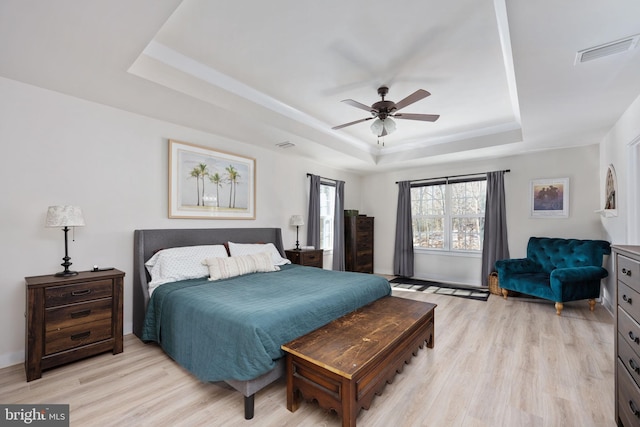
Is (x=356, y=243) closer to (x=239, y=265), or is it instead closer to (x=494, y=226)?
(x=494, y=226)

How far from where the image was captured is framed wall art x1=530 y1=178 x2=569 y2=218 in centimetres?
448

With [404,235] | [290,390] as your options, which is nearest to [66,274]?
[290,390]

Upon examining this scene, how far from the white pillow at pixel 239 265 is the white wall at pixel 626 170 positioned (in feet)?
11.2

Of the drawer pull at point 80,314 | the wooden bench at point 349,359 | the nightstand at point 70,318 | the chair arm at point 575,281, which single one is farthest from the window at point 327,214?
the drawer pull at point 80,314

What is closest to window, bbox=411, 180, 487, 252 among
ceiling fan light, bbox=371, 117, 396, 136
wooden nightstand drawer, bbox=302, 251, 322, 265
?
wooden nightstand drawer, bbox=302, 251, 322, 265

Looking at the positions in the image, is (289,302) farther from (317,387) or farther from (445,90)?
(445,90)

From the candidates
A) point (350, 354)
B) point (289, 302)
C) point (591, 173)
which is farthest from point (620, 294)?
point (591, 173)

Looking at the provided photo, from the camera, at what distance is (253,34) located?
2.26 m

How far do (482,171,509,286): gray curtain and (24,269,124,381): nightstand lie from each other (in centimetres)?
542

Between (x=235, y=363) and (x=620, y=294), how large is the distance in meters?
2.32

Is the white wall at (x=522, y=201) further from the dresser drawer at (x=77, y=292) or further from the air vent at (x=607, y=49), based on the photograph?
the dresser drawer at (x=77, y=292)

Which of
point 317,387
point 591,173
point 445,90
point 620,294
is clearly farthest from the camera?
point 591,173

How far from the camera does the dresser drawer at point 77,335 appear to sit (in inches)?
89.4

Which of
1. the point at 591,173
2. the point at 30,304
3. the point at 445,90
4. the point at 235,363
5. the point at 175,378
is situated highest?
the point at 445,90
